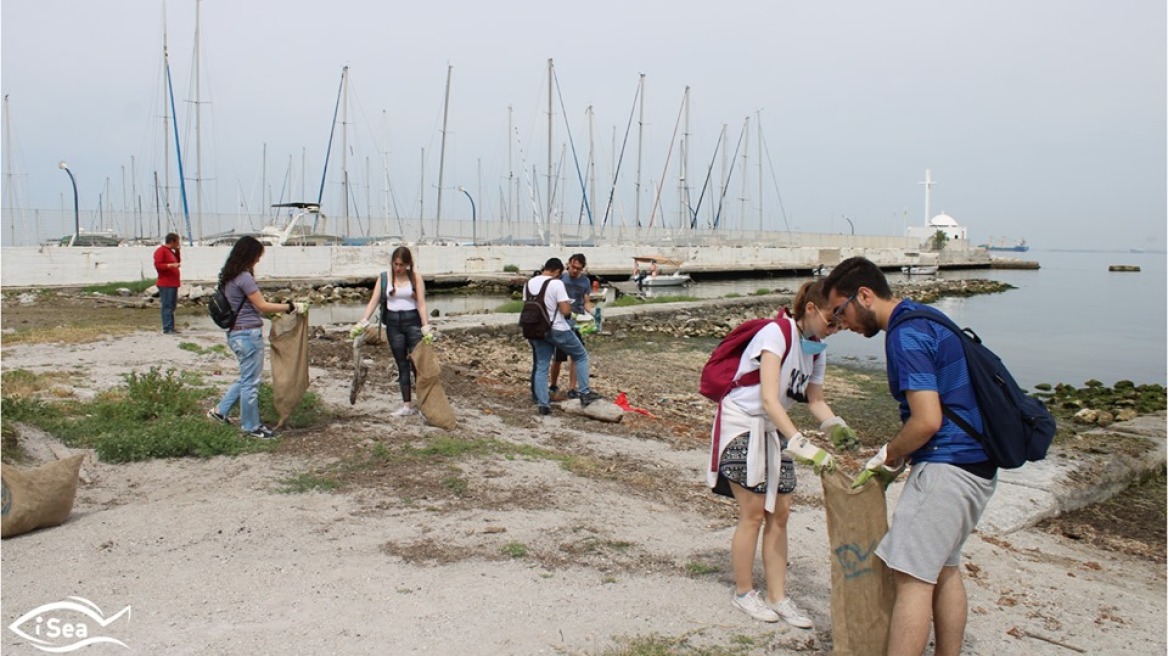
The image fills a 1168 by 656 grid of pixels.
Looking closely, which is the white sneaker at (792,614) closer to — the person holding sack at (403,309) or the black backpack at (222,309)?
the person holding sack at (403,309)

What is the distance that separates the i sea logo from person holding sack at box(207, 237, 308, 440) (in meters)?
3.21

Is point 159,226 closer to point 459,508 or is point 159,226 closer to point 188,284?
point 188,284

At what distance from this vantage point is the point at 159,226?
46.4m

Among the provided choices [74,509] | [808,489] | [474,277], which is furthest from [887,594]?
[474,277]

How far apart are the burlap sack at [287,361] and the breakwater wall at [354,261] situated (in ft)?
67.0

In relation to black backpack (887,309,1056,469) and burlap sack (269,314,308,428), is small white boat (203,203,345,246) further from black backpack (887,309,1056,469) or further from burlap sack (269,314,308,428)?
black backpack (887,309,1056,469)

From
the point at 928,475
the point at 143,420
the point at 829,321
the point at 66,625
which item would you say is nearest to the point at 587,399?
the point at 143,420

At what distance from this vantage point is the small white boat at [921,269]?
68750 millimetres

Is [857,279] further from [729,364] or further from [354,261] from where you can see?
[354,261]

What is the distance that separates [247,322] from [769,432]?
4.73 meters

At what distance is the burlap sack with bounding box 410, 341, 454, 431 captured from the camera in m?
8.02

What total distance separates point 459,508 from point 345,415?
10.4ft

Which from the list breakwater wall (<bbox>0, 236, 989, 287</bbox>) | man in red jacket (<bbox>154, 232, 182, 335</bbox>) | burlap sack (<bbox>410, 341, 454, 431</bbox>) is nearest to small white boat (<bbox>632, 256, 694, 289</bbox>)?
breakwater wall (<bbox>0, 236, 989, 287</bbox>)

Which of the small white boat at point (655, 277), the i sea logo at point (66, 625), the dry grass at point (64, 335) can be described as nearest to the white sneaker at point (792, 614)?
the i sea logo at point (66, 625)
